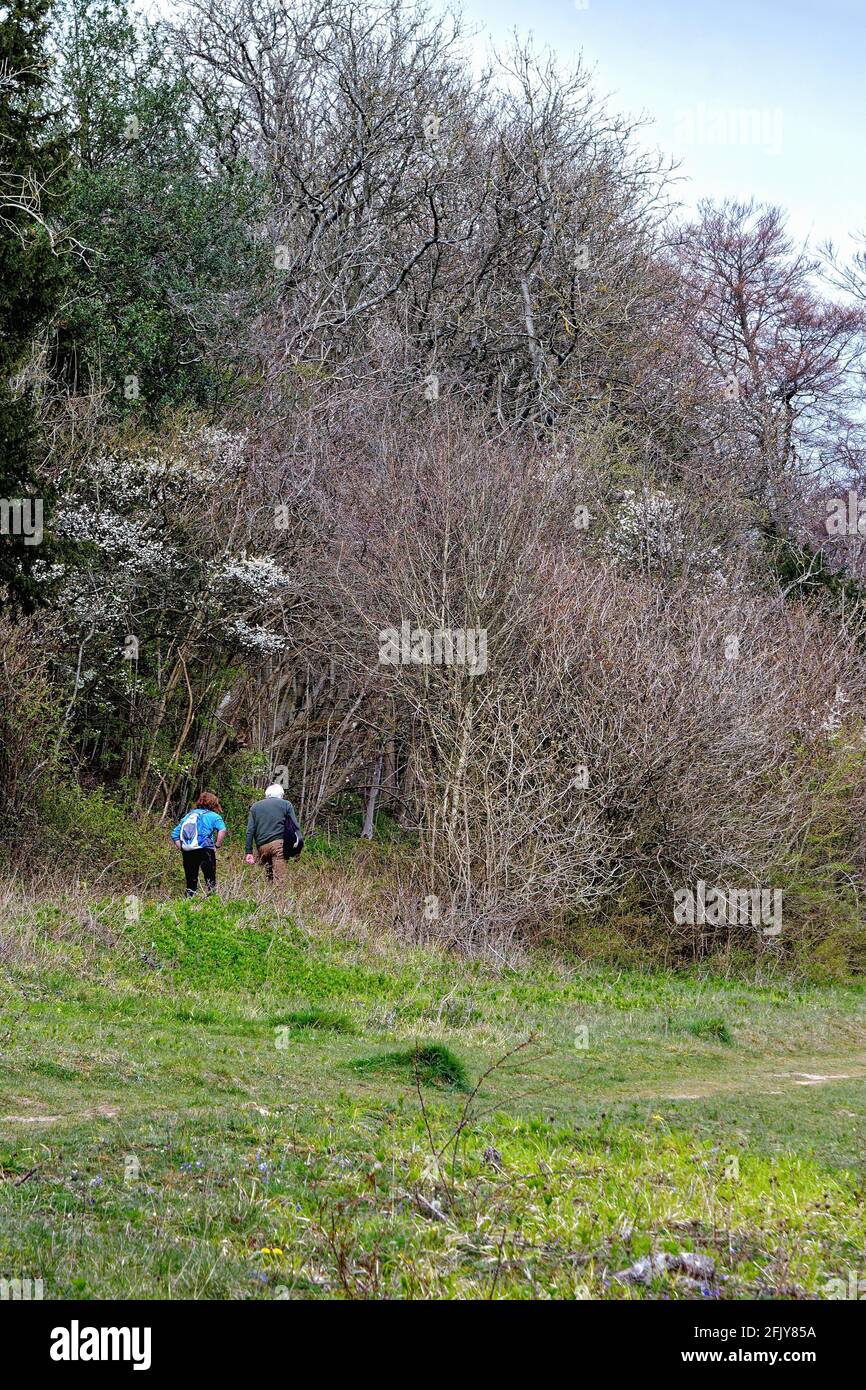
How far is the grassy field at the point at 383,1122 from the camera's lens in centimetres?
581

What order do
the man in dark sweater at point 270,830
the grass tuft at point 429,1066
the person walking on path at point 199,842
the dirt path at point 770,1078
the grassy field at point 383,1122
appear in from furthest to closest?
the man in dark sweater at point 270,830, the person walking on path at point 199,842, the dirt path at point 770,1078, the grass tuft at point 429,1066, the grassy field at point 383,1122

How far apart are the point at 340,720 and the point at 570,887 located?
8692 mm

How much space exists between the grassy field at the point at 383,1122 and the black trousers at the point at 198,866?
223 cm

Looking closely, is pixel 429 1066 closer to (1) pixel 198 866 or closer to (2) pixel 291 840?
(1) pixel 198 866

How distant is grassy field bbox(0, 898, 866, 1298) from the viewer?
5812 mm

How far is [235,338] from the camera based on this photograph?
28.7 meters

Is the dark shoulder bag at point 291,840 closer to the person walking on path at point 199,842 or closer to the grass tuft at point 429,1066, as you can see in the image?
the person walking on path at point 199,842

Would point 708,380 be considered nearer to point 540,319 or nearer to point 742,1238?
point 540,319

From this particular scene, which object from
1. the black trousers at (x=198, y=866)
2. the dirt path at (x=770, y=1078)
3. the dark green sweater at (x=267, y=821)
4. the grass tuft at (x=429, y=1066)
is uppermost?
the dark green sweater at (x=267, y=821)

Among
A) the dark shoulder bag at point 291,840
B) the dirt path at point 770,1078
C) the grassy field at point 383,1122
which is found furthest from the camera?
the dark shoulder bag at point 291,840

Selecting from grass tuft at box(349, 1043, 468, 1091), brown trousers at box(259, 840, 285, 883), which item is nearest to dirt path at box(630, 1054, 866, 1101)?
grass tuft at box(349, 1043, 468, 1091)

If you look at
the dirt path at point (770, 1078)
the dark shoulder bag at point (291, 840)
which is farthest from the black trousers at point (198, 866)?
the dirt path at point (770, 1078)

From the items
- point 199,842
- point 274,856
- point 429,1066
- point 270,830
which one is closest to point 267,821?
point 270,830

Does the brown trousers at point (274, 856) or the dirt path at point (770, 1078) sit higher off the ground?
the brown trousers at point (274, 856)
